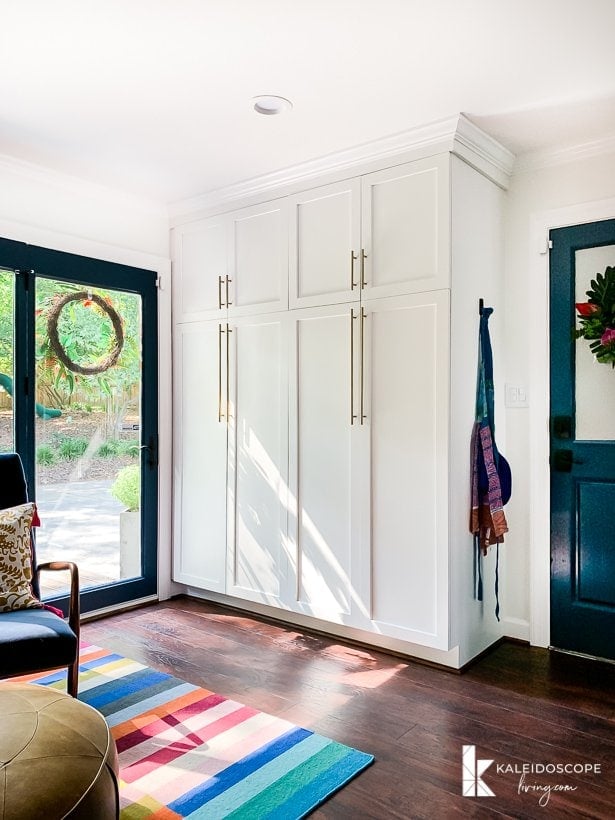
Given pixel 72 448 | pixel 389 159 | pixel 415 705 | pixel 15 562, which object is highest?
pixel 389 159

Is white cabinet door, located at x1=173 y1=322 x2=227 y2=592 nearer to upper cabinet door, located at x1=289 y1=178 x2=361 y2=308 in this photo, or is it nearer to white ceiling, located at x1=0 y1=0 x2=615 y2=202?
upper cabinet door, located at x1=289 y1=178 x2=361 y2=308

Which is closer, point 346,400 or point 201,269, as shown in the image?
point 346,400

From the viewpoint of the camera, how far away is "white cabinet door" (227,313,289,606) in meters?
3.60

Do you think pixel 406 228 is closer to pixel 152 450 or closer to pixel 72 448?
pixel 152 450

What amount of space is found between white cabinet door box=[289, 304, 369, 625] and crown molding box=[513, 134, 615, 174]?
1185 mm

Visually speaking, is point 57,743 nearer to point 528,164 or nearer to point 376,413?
point 376,413

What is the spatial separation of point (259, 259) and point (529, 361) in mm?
1606

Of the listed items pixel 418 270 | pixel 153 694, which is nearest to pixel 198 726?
pixel 153 694

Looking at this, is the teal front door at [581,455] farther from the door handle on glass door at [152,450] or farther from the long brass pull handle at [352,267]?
the door handle on glass door at [152,450]

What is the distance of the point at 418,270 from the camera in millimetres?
3064

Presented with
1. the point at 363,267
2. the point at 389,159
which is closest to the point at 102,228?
the point at 363,267

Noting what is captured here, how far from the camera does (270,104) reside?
2.79m

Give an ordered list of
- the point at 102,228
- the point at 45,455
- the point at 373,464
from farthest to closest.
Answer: the point at 102,228 < the point at 45,455 < the point at 373,464

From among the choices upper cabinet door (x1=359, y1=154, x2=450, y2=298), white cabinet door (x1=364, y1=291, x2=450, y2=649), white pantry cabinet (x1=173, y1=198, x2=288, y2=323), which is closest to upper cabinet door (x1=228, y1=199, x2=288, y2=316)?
white pantry cabinet (x1=173, y1=198, x2=288, y2=323)
